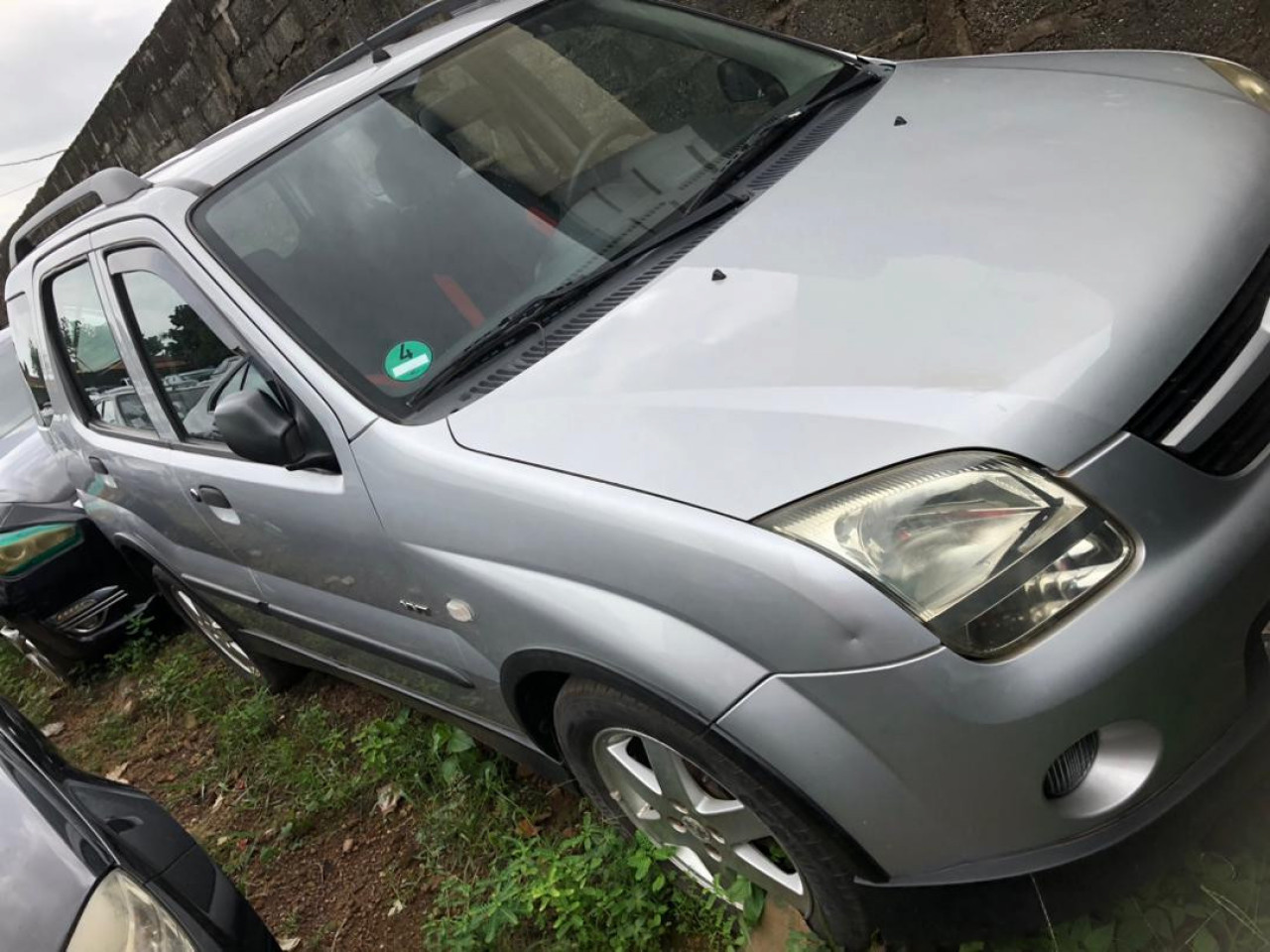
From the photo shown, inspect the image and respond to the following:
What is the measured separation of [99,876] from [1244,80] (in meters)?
3.04

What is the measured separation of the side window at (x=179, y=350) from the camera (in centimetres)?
257

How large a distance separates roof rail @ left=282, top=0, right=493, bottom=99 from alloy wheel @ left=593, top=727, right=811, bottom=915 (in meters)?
2.25

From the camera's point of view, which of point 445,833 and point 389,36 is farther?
point 389,36

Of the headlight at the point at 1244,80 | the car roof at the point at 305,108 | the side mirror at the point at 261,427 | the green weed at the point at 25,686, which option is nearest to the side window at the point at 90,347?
the car roof at the point at 305,108

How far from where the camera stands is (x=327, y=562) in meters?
2.47

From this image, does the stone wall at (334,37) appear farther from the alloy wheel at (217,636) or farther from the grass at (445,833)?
the grass at (445,833)

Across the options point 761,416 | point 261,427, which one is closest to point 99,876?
point 261,427

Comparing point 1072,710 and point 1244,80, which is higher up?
point 1244,80

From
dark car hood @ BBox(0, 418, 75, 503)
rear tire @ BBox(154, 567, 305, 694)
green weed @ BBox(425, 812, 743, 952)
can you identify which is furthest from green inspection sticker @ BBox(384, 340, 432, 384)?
dark car hood @ BBox(0, 418, 75, 503)

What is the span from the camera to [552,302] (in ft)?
7.29

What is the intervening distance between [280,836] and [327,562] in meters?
1.34

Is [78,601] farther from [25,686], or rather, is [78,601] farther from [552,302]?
[552,302]

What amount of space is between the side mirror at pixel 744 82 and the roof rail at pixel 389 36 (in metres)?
1.06

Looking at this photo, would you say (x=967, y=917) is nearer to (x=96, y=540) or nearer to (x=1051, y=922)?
(x=1051, y=922)
